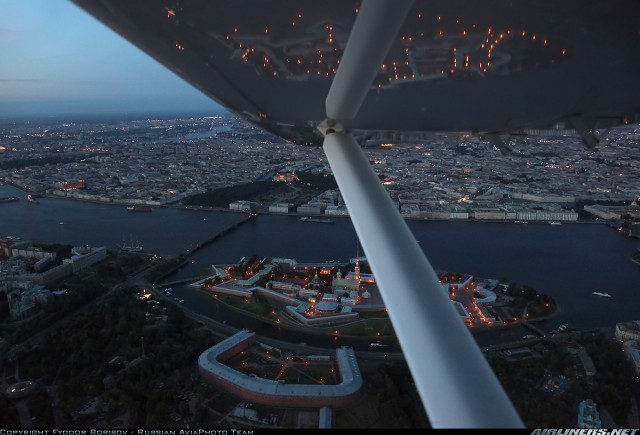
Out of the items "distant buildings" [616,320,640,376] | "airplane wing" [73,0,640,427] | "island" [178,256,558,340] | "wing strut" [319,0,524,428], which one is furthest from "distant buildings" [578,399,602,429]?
"wing strut" [319,0,524,428]

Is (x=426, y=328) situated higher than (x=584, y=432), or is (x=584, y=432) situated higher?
(x=426, y=328)

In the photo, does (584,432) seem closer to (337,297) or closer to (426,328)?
(426,328)

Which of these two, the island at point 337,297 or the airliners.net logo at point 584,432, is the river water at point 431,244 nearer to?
the island at point 337,297

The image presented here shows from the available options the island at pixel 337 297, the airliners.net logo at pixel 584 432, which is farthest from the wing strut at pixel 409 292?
the island at pixel 337 297

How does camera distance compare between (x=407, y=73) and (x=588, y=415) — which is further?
(x=588, y=415)

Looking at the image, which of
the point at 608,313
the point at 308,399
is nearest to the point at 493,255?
the point at 608,313

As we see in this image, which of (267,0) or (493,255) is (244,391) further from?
(493,255)

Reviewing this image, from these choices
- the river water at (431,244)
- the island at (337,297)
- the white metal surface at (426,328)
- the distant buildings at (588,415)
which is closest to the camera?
the white metal surface at (426,328)

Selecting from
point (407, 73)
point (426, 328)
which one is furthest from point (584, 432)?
point (407, 73)
